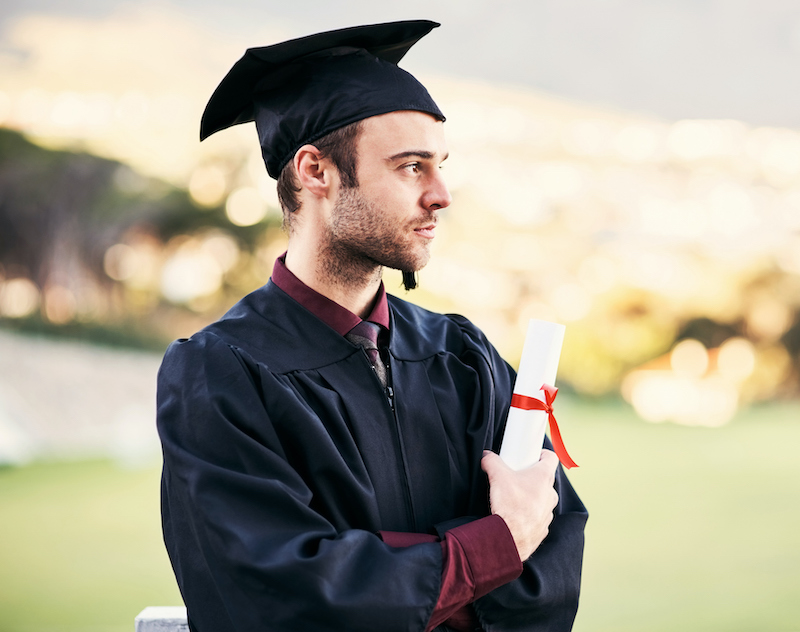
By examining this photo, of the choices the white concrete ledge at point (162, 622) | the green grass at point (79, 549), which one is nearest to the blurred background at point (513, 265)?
the green grass at point (79, 549)

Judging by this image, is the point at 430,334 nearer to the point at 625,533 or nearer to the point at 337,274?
the point at 337,274

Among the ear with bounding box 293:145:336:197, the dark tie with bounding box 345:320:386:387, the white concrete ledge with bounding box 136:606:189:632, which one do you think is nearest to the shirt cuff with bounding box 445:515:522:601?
the dark tie with bounding box 345:320:386:387

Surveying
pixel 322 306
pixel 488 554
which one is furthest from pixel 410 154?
pixel 488 554

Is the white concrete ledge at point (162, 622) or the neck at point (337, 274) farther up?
the neck at point (337, 274)

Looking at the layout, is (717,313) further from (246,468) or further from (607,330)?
(246,468)

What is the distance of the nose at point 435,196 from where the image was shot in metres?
1.38

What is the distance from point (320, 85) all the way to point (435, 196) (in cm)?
32

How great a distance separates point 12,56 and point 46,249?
129 centimetres

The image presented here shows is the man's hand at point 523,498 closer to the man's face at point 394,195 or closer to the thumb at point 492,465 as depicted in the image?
the thumb at point 492,465

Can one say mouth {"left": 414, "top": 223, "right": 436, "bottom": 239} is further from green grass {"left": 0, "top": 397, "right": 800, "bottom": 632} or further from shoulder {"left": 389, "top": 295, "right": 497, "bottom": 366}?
green grass {"left": 0, "top": 397, "right": 800, "bottom": 632}

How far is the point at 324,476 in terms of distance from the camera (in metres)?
1.26

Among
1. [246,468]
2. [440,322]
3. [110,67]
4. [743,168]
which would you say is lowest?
[246,468]

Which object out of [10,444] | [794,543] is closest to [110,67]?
[10,444]

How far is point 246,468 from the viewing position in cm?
118
